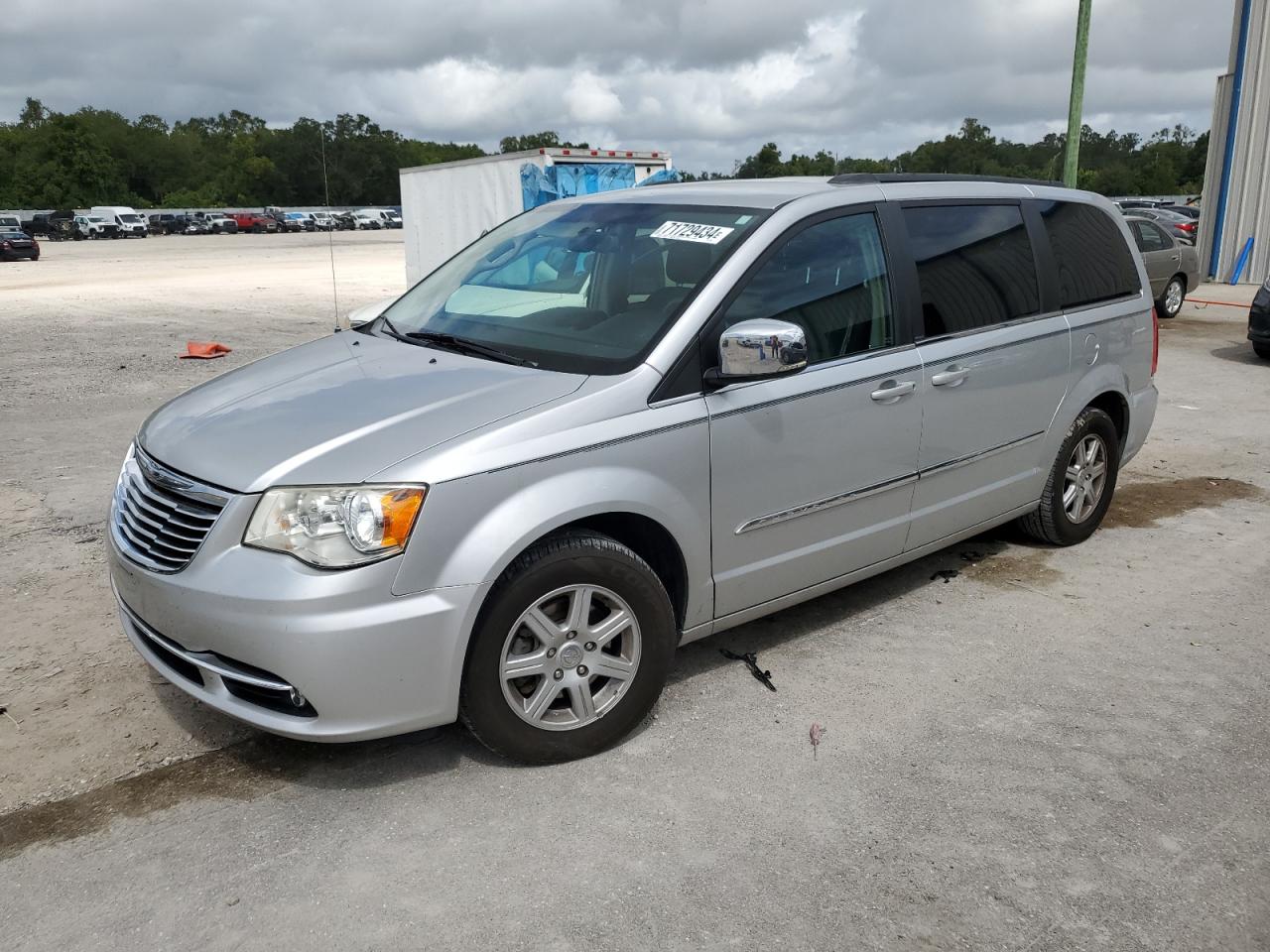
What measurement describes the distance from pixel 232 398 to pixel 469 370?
2.77 feet

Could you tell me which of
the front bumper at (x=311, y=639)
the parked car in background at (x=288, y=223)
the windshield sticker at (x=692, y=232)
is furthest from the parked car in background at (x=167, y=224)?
the front bumper at (x=311, y=639)

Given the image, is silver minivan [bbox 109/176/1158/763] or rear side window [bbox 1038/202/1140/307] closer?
silver minivan [bbox 109/176/1158/763]

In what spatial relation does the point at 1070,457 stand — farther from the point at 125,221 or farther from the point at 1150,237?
the point at 125,221

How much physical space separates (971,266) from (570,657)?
8.51ft

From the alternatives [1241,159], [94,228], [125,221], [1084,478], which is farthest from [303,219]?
[1084,478]

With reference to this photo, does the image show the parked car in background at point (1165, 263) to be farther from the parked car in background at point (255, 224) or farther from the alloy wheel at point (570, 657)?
the parked car in background at point (255, 224)

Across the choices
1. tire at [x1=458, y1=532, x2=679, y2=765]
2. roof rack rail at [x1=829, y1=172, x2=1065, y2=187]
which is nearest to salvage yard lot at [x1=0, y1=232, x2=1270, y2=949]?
tire at [x1=458, y1=532, x2=679, y2=765]

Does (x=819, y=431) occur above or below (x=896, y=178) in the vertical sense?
below

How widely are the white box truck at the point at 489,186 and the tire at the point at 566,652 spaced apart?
506 inches

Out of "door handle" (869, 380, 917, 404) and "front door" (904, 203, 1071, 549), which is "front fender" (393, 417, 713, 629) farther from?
"front door" (904, 203, 1071, 549)

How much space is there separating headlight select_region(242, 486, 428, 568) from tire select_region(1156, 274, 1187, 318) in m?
16.9

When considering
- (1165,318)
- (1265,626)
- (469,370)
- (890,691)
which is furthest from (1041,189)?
(1165,318)

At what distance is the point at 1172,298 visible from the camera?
1750cm

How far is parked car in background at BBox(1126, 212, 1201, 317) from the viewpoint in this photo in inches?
665
